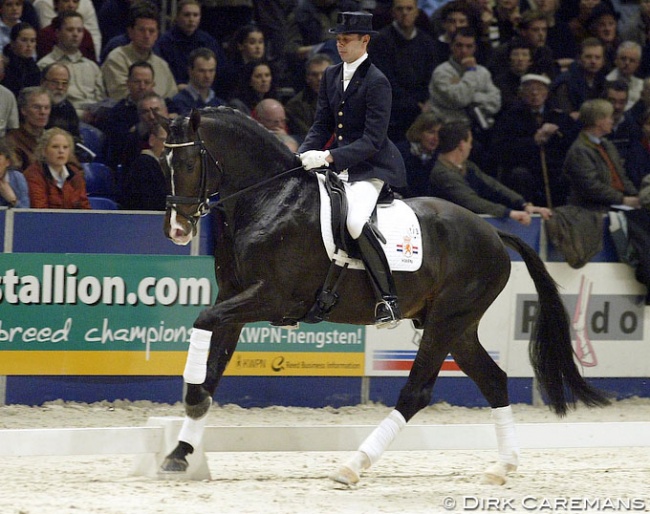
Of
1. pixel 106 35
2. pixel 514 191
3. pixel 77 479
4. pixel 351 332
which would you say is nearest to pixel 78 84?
pixel 106 35

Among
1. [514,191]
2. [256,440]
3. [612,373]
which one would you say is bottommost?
[612,373]

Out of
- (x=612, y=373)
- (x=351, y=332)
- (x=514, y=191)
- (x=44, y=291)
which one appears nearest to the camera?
(x=44, y=291)

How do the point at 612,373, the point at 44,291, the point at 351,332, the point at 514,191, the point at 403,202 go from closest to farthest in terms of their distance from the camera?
the point at 403,202 < the point at 44,291 < the point at 351,332 < the point at 612,373 < the point at 514,191

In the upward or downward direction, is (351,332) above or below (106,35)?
below

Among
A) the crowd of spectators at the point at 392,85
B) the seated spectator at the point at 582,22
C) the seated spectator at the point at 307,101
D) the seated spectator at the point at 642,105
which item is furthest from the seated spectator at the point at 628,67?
the seated spectator at the point at 307,101

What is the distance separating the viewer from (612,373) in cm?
997

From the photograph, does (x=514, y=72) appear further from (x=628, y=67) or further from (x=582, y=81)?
(x=628, y=67)

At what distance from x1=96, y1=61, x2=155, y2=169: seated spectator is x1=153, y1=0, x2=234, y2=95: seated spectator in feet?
3.01

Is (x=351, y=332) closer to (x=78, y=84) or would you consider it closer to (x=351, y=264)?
(x=351, y=264)

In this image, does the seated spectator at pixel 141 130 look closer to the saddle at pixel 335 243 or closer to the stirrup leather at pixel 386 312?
the saddle at pixel 335 243

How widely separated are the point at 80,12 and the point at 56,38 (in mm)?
558

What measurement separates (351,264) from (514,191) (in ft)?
14.3

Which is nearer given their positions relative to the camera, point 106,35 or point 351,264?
point 351,264

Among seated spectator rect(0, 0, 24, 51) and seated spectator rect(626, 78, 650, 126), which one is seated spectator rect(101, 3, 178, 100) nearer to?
seated spectator rect(0, 0, 24, 51)
